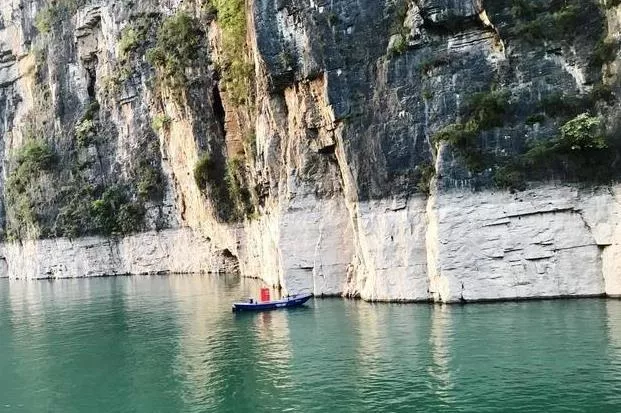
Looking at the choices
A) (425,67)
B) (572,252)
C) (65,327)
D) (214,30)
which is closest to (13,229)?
(214,30)

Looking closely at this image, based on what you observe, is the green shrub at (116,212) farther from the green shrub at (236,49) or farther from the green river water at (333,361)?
the green river water at (333,361)

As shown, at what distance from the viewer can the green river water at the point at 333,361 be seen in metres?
15.9

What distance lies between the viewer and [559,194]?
24.7m

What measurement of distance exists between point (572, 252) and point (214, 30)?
2778 cm

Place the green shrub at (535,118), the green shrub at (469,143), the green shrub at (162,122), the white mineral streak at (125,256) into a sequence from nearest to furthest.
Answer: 1. the green shrub at (535,118)
2. the green shrub at (469,143)
3. the green shrub at (162,122)
4. the white mineral streak at (125,256)

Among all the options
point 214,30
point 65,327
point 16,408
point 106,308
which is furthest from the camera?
point 214,30

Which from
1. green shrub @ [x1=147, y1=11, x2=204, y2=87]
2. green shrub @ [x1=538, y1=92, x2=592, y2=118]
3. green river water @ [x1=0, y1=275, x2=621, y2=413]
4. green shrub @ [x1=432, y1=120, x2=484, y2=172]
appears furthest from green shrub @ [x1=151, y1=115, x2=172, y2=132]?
green shrub @ [x1=538, y1=92, x2=592, y2=118]

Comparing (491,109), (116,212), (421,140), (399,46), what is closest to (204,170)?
(116,212)

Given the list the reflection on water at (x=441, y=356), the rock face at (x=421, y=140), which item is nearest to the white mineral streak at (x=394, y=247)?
the rock face at (x=421, y=140)

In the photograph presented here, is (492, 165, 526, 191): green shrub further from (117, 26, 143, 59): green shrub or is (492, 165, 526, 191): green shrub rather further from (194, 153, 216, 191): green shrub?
(117, 26, 143, 59): green shrub

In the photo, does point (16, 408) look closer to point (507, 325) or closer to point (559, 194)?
point (507, 325)

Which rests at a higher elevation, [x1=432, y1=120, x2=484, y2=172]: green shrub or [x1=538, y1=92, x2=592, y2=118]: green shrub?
[x1=538, y1=92, x2=592, y2=118]: green shrub

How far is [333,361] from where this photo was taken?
1959 cm

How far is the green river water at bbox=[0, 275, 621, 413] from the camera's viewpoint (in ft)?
52.3
